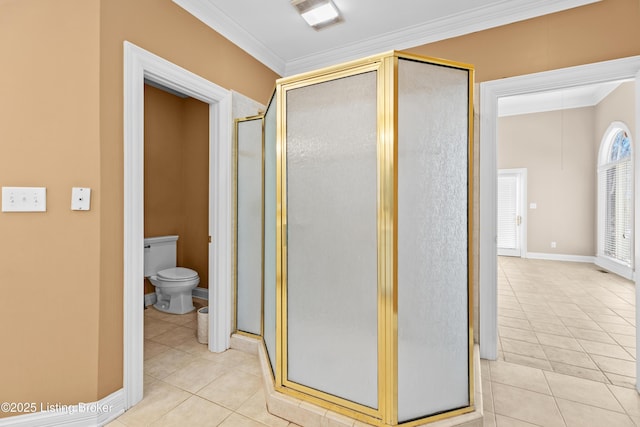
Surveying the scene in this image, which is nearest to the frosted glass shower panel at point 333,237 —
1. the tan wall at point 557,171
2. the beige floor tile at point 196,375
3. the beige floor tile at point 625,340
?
the beige floor tile at point 196,375

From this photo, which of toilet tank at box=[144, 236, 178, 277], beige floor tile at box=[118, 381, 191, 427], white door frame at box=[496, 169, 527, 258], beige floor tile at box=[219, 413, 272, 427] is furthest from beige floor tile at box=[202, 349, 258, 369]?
white door frame at box=[496, 169, 527, 258]

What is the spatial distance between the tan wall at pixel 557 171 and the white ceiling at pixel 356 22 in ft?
17.8

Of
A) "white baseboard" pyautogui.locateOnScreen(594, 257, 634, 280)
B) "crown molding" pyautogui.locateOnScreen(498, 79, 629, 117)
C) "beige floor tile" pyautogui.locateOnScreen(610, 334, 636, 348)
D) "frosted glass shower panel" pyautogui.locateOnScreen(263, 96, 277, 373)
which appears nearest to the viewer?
"frosted glass shower panel" pyautogui.locateOnScreen(263, 96, 277, 373)

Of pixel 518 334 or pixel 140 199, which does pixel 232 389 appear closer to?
pixel 140 199

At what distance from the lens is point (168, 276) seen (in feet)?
10.2

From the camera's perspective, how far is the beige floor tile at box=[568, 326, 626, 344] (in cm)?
262

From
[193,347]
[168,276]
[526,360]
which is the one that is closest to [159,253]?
[168,276]

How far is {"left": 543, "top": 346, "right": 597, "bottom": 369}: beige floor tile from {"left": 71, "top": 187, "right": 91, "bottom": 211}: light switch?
11.6ft

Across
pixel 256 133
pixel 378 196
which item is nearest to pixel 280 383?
pixel 378 196

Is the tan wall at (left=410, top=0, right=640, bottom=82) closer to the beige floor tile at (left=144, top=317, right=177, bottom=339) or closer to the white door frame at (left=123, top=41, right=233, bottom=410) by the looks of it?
the white door frame at (left=123, top=41, right=233, bottom=410)

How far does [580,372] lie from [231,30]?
13.0ft

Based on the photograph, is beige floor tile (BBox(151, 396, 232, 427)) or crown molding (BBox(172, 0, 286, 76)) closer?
beige floor tile (BBox(151, 396, 232, 427))

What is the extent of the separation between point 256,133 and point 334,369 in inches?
73.4

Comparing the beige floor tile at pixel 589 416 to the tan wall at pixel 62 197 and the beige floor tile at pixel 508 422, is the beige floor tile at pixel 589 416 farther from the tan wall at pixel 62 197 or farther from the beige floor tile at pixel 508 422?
the tan wall at pixel 62 197
